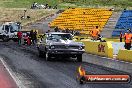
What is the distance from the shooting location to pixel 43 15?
74938 mm

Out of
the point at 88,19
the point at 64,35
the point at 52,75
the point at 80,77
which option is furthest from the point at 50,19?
the point at 80,77

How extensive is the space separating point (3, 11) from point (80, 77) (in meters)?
73.7

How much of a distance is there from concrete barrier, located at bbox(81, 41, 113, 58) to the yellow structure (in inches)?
1167

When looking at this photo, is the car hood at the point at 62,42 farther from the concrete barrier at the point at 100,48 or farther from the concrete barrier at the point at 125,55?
the concrete barrier at the point at 100,48

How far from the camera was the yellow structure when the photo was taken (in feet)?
207

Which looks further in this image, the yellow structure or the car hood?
the yellow structure

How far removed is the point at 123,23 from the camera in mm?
60406

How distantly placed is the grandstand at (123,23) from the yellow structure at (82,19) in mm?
2497

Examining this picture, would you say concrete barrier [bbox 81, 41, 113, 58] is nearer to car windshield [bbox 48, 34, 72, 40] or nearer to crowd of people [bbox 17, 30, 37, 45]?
car windshield [bbox 48, 34, 72, 40]

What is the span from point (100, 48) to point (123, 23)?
33.6m

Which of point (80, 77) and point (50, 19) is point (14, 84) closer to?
point (80, 77)

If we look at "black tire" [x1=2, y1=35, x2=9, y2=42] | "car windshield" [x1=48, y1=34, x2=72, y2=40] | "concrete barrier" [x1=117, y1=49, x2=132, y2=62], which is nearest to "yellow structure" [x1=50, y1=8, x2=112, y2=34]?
"black tire" [x1=2, y1=35, x2=9, y2=42]

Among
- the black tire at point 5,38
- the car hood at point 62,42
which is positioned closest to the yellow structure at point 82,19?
the black tire at point 5,38

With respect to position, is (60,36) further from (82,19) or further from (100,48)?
(82,19)
